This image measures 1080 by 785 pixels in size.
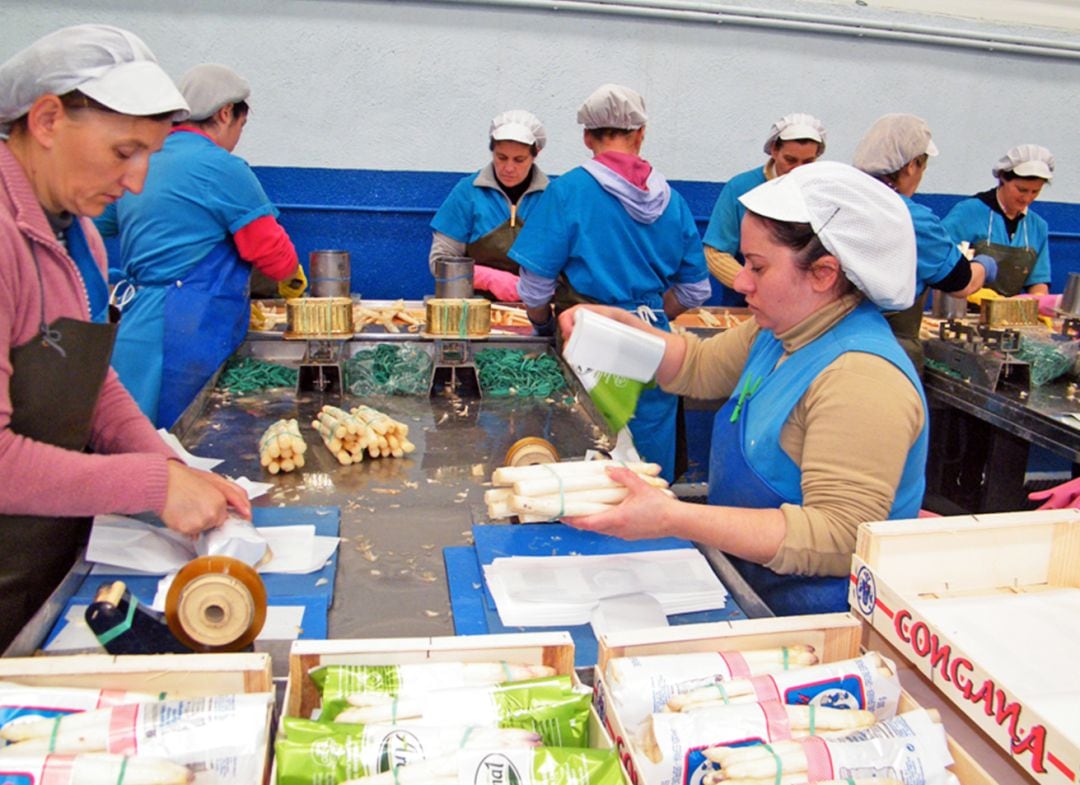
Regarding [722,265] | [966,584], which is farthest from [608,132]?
[966,584]

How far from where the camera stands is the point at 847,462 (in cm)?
187

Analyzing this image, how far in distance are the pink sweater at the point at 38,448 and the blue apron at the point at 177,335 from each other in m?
1.84

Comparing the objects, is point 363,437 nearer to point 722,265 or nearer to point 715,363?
point 715,363

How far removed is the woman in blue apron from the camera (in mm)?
3617

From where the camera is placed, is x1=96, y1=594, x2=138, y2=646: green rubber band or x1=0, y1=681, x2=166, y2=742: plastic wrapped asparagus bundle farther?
x1=96, y1=594, x2=138, y2=646: green rubber band

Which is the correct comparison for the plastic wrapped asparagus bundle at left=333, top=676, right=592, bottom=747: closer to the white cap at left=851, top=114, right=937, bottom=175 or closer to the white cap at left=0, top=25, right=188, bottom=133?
the white cap at left=0, top=25, right=188, bottom=133

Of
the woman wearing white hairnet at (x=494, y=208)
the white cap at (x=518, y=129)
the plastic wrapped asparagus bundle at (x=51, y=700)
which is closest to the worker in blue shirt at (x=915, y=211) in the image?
the white cap at (x=518, y=129)

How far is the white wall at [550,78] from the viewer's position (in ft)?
20.7

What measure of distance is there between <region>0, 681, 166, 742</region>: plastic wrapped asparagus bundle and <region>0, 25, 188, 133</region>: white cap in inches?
44.8

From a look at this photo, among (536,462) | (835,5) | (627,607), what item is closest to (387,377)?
(536,462)

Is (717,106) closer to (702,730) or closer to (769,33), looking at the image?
(769,33)

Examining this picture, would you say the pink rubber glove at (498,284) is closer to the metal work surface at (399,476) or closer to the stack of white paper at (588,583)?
the metal work surface at (399,476)

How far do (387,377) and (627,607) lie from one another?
201cm

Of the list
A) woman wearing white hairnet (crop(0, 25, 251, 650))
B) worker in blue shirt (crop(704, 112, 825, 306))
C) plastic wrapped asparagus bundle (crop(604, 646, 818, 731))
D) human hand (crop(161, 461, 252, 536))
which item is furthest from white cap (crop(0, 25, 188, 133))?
worker in blue shirt (crop(704, 112, 825, 306))
